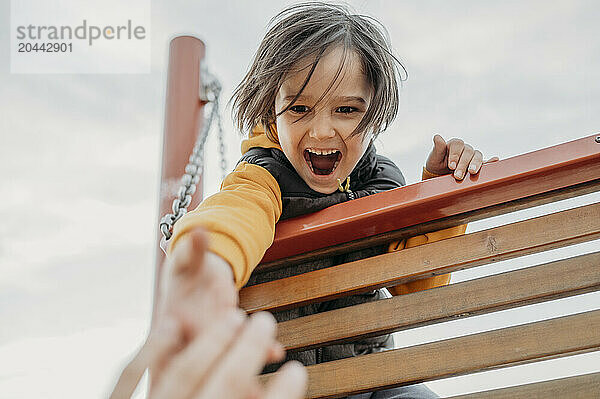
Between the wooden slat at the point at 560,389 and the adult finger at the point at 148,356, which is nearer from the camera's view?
the adult finger at the point at 148,356

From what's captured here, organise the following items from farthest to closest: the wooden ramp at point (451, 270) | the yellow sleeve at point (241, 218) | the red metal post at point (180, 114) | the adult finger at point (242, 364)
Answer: the red metal post at point (180, 114)
the wooden ramp at point (451, 270)
the yellow sleeve at point (241, 218)
the adult finger at point (242, 364)

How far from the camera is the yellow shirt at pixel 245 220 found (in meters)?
0.46

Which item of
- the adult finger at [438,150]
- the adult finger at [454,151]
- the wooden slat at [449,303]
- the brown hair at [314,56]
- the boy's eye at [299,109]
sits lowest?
the wooden slat at [449,303]

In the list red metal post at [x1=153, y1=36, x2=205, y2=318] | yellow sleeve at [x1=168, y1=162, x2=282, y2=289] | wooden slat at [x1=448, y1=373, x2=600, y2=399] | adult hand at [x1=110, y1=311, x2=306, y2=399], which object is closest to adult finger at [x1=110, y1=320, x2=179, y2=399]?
adult hand at [x1=110, y1=311, x2=306, y2=399]

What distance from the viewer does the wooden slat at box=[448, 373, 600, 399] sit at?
1.68ft

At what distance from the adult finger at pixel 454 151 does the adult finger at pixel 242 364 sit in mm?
541

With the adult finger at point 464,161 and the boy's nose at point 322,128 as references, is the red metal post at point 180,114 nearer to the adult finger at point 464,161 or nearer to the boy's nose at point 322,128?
the boy's nose at point 322,128

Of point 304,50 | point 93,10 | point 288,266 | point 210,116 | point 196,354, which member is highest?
point 93,10

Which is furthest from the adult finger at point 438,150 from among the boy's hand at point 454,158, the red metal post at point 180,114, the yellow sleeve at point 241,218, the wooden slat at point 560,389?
the red metal post at point 180,114

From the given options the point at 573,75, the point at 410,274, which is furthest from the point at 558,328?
the point at 573,75

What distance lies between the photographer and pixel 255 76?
84cm

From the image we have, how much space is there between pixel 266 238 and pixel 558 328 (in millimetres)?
288

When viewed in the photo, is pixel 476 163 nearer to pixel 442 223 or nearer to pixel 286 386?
pixel 442 223

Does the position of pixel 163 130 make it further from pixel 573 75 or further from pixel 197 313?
pixel 197 313
